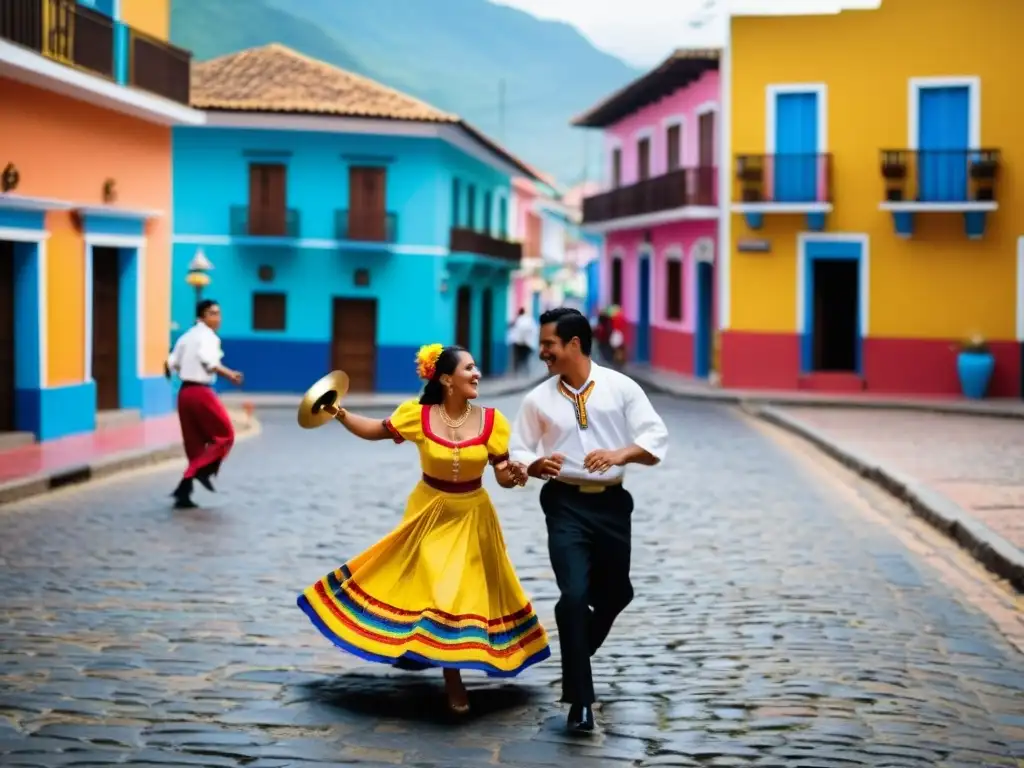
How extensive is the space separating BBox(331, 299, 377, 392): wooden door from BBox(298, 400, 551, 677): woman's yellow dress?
27.5m

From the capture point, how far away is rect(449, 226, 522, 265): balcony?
36250mm

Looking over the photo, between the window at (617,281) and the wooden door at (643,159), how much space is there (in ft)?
12.8

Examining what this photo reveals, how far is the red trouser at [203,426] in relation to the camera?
13242 mm

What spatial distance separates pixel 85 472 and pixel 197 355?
2.87m

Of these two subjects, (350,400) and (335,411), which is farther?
(350,400)

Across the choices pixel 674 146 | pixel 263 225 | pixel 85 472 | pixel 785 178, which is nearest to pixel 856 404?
pixel 785 178

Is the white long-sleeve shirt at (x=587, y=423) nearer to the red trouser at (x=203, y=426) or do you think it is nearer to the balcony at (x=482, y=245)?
the red trouser at (x=203, y=426)

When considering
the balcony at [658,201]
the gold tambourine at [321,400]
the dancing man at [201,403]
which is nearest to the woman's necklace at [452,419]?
the gold tambourine at [321,400]

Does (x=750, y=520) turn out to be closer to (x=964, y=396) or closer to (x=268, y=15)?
(x=964, y=396)

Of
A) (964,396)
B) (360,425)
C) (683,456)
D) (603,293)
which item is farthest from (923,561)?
(603,293)

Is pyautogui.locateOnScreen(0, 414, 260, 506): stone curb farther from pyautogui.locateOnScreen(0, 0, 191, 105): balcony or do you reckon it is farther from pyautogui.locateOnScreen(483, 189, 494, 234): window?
pyautogui.locateOnScreen(483, 189, 494, 234): window

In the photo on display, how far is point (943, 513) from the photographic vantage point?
12.6 metres

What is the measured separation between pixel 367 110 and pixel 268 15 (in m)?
150

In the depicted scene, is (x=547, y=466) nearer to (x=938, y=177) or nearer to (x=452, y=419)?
(x=452, y=419)
